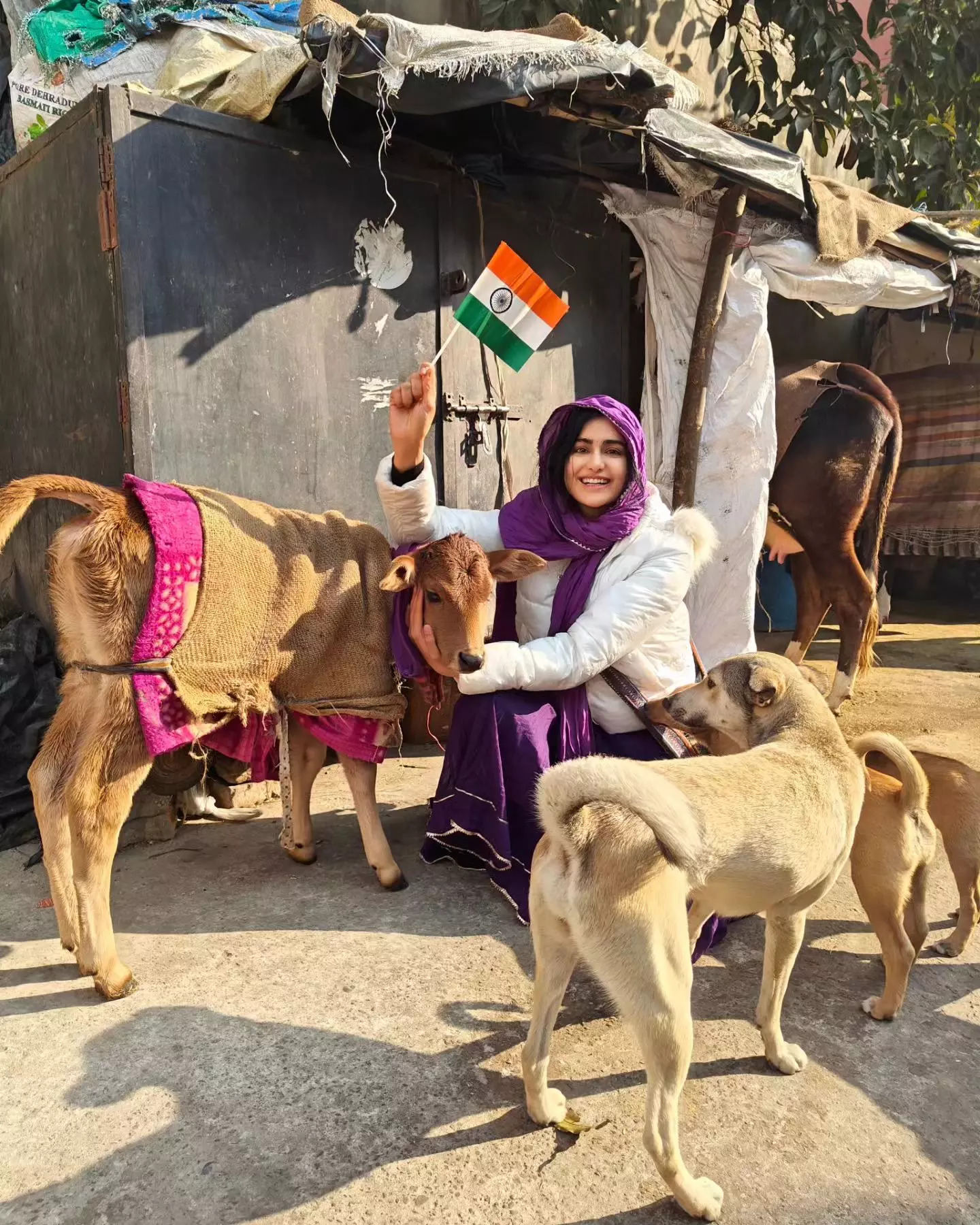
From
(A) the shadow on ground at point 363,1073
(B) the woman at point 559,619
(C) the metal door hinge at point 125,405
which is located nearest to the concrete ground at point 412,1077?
(A) the shadow on ground at point 363,1073

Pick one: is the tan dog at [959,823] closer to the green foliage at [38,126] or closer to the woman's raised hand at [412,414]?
the woman's raised hand at [412,414]

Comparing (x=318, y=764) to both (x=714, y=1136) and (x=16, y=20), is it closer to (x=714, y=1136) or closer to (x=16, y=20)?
(x=714, y=1136)

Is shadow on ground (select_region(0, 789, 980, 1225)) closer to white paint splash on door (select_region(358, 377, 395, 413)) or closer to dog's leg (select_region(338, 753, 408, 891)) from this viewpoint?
dog's leg (select_region(338, 753, 408, 891))

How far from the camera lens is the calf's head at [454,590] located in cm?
273

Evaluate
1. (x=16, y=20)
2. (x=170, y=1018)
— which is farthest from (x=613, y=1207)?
(x=16, y=20)

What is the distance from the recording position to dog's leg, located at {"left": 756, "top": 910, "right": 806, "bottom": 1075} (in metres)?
2.17

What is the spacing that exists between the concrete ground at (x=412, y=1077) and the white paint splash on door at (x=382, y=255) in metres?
2.87

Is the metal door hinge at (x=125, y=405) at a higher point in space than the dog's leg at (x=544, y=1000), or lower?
higher

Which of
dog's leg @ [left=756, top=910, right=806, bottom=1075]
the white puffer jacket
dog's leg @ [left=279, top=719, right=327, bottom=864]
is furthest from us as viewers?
dog's leg @ [left=279, top=719, right=327, bottom=864]

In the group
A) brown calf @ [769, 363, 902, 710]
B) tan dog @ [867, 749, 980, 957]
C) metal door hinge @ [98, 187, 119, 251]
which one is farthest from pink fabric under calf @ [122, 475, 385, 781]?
brown calf @ [769, 363, 902, 710]

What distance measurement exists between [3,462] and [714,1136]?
5010 mm

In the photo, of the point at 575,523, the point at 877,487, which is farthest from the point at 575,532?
the point at 877,487

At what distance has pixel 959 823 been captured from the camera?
8.74ft

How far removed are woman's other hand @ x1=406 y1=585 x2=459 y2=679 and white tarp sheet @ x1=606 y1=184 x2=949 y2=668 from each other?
8.65ft
